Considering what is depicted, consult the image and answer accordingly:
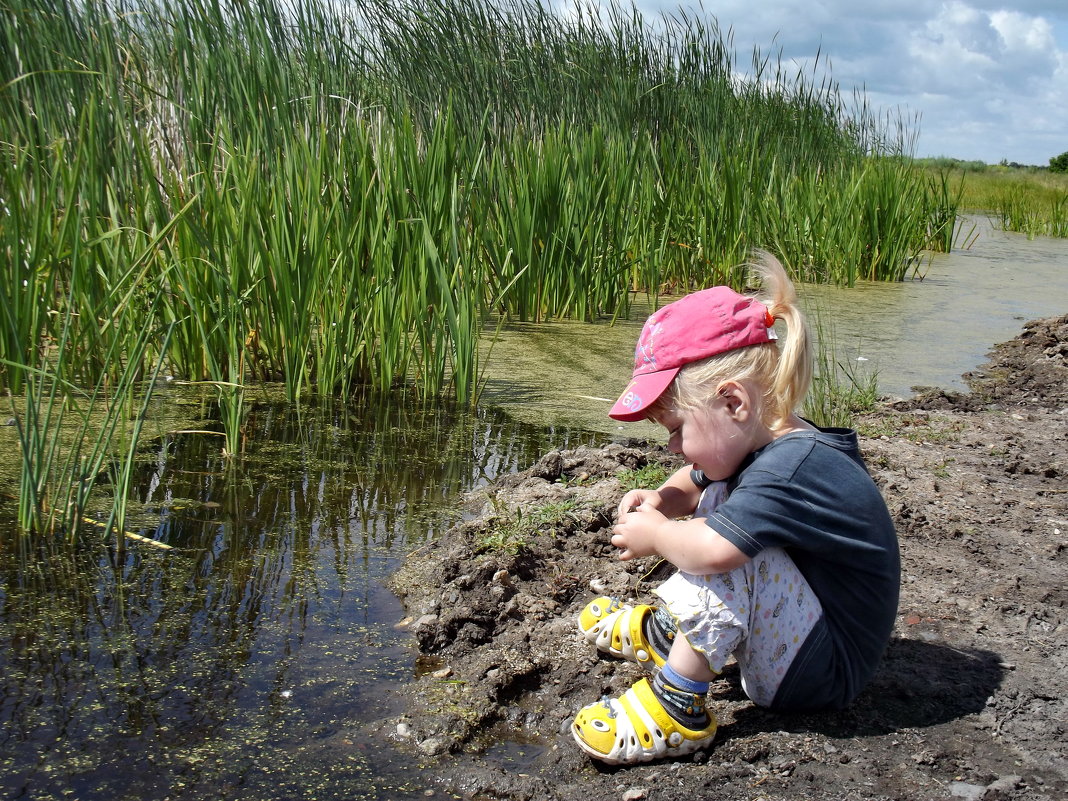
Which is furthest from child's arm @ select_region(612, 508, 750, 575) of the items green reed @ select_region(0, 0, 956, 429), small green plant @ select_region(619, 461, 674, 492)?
green reed @ select_region(0, 0, 956, 429)

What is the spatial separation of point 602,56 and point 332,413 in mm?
3982

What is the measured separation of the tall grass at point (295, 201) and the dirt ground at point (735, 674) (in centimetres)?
78

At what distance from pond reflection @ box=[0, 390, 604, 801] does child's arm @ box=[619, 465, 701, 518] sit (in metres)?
0.46

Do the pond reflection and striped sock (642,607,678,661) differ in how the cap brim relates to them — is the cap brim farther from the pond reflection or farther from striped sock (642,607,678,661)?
the pond reflection

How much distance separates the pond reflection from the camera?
4.15ft

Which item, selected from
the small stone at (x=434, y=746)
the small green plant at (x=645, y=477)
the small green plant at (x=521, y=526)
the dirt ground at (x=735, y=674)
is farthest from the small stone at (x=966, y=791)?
the small green plant at (x=645, y=477)

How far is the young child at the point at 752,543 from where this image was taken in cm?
132

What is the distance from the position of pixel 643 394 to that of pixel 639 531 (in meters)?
0.20

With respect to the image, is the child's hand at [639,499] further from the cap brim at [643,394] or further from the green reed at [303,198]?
the green reed at [303,198]

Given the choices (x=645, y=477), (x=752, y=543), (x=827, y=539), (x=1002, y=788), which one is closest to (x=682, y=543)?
(x=752, y=543)

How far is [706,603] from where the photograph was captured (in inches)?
53.2

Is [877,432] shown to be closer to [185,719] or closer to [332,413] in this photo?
[332,413]

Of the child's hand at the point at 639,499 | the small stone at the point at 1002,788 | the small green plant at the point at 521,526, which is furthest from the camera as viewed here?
the small green plant at the point at 521,526

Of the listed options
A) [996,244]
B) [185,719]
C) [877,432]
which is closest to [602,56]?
[877,432]
